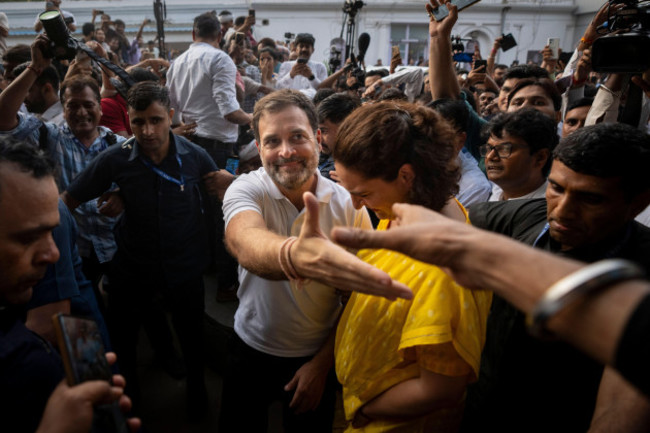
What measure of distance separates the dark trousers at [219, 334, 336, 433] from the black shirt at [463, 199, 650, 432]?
68cm

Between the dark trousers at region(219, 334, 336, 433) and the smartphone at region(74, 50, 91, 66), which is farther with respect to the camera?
the smartphone at region(74, 50, 91, 66)

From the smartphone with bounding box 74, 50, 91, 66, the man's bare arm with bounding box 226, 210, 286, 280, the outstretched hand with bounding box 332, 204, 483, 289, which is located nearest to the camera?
the outstretched hand with bounding box 332, 204, 483, 289

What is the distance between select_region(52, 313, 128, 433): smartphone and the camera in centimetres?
93

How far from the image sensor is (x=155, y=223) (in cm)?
245

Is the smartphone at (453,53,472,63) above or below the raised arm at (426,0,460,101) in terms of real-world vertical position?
above

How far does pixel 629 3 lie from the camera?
2127 millimetres

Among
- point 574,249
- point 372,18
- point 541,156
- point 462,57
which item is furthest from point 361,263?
point 372,18

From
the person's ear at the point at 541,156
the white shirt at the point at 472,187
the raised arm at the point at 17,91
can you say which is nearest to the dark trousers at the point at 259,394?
the white shirt at the point at 472,187

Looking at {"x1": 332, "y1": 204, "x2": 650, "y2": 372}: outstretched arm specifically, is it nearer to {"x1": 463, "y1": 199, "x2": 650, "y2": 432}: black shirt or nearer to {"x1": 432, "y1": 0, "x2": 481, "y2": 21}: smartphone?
{"x1": 463, "y1": 199, "x2": 650, "y2": 432}: black shirt

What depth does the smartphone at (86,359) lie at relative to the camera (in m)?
0.93

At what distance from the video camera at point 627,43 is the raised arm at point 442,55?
88cm

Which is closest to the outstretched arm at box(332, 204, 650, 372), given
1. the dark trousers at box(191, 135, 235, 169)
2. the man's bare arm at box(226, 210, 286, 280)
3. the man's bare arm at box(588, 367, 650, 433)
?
the man's bare arm at box(226, 210, 286, 280)

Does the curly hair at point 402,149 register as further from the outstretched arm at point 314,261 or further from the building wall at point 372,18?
the building wall at point 372,18

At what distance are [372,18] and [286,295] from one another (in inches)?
924
